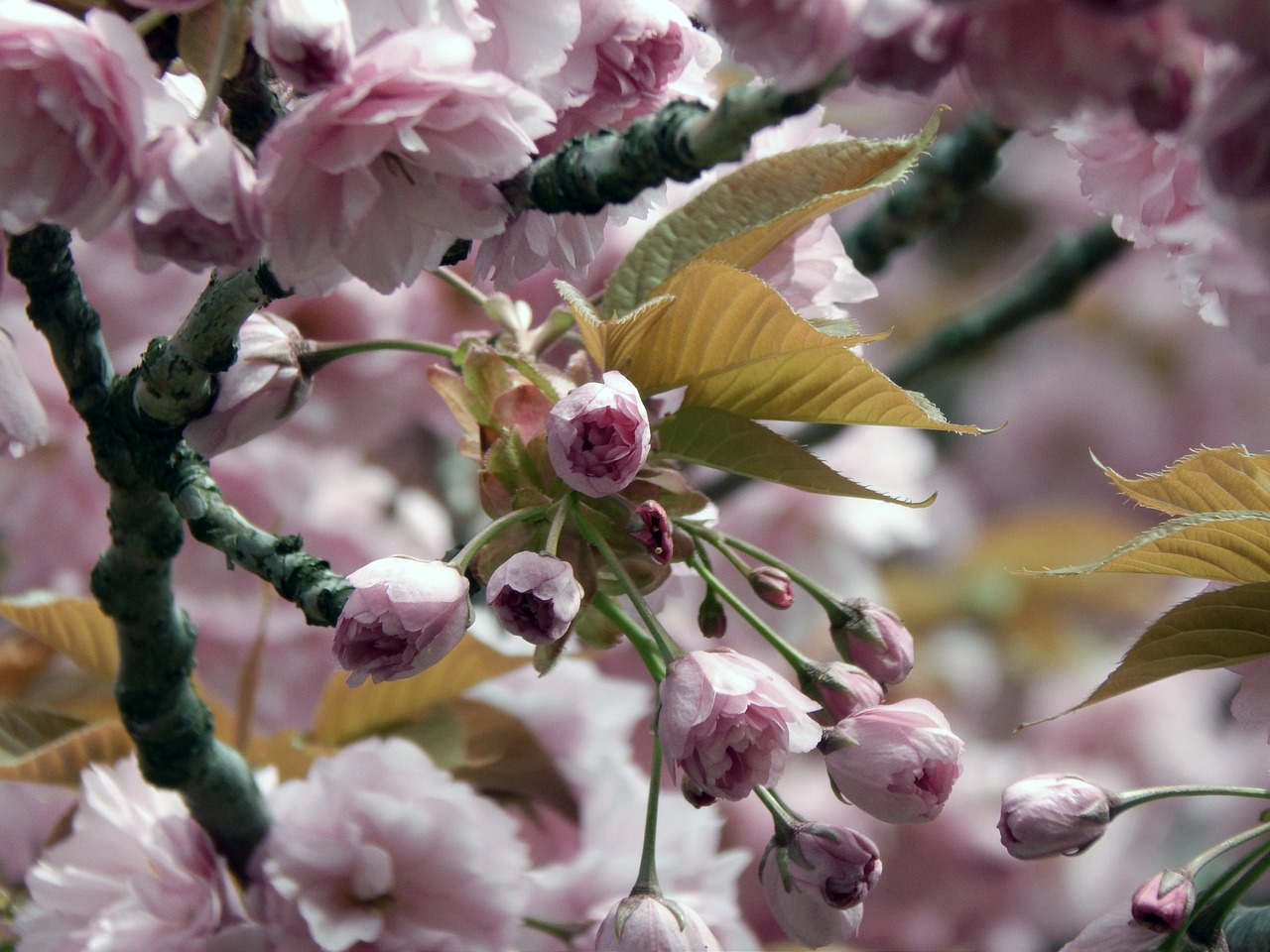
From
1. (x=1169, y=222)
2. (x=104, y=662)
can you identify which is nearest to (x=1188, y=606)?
(x=1169, y=222)

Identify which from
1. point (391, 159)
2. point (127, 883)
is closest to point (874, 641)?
point (391, 159)

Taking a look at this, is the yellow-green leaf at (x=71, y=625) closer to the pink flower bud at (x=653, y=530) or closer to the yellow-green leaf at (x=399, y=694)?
the yellow-green leaf at (x=399, y=694)

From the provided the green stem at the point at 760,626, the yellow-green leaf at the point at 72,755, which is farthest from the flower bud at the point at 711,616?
the yellow-green leaf at the point at 72,755

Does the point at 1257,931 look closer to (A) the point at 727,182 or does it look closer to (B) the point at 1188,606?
(B) the point at 1188,606

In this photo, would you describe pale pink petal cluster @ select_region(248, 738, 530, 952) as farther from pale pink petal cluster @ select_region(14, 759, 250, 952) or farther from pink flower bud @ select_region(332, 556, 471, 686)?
pink flower bud @ select_region(332, 556, 471, 686)

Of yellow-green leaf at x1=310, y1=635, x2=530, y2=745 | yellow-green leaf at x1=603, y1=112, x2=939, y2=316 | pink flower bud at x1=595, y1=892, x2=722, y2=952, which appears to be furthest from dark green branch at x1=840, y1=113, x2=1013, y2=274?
pink flower bud at x1=595, y1=892, x2=722, y2=952

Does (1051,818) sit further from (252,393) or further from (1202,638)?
(252,393)
